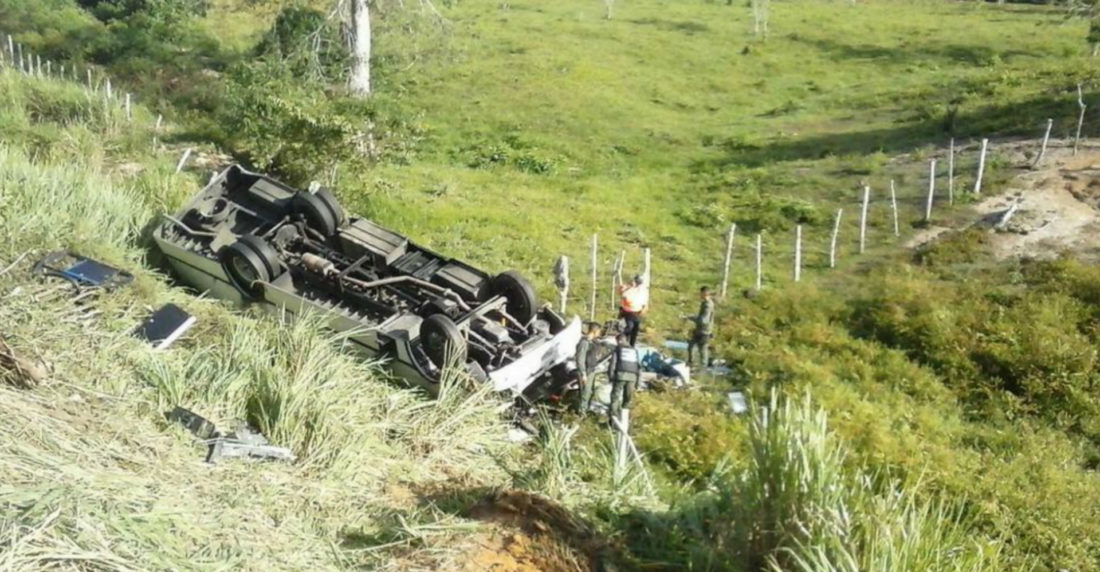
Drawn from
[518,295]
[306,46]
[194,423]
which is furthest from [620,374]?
[306,46]

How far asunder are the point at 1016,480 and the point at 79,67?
25.9 metres

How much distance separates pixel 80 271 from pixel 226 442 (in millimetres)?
4047

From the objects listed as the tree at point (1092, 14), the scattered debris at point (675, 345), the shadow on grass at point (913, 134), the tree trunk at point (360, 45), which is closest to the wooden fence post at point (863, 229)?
the shadow on grass at point (913, 134)

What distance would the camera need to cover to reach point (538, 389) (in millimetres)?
10617

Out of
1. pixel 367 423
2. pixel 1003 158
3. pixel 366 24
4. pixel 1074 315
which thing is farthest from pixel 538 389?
pixel 366 24

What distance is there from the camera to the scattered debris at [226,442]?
6.92 metres

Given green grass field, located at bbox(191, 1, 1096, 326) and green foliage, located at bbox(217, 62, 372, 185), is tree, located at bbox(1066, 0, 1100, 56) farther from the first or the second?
green foliage, located at bbox(217, 62, 372, 185)

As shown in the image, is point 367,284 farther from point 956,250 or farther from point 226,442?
point 956,250

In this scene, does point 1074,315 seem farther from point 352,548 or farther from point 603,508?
point 352,548

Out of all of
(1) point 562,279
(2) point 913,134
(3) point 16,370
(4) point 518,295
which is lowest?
(1) point 562,279

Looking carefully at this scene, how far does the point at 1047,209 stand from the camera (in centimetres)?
1691

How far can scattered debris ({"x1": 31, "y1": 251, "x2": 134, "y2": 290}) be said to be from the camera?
Result: 9.57 m

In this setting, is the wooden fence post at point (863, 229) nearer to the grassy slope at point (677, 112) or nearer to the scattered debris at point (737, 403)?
the grassy slope at point (677, 112)

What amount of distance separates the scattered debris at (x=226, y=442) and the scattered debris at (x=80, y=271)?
2976 millimetres
